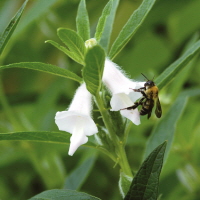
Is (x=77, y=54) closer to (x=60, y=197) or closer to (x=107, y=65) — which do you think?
(x=107, y=65)

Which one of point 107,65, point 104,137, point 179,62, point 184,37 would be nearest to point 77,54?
point 107,65

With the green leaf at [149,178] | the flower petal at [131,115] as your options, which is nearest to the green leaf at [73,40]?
the flower petal at [131,115]

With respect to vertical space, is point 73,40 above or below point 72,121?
above

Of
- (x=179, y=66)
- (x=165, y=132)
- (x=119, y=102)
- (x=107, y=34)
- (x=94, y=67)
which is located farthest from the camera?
(x=165, y=132)

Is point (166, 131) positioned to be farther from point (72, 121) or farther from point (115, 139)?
point (72, 121)

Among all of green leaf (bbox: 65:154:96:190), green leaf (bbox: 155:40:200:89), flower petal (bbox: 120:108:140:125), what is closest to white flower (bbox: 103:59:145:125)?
flower petal (bbox: 120:108:140:125)

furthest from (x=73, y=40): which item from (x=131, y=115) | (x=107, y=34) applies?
(x=107, y=34)

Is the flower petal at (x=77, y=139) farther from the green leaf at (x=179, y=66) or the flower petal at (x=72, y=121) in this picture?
the green leaf at (x=179, y=66)

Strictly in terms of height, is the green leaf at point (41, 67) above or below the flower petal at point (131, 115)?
above
